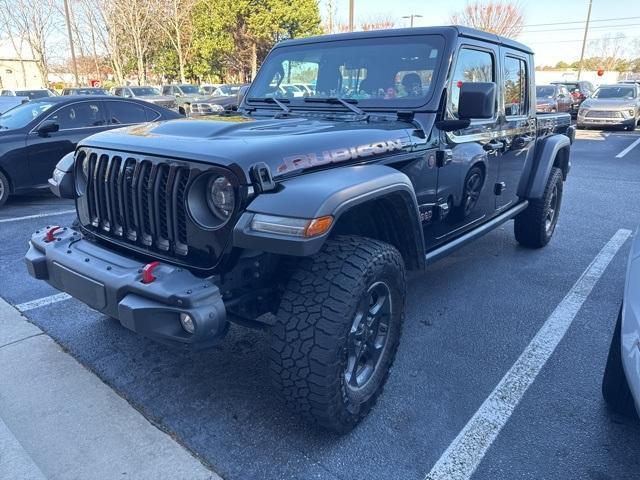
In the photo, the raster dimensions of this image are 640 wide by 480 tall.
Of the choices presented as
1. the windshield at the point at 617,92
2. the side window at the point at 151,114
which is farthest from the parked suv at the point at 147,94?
the windshield at the point at 617,92

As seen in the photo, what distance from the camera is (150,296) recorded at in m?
2.00

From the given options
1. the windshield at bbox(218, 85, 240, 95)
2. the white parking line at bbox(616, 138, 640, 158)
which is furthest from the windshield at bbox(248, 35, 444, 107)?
the windshield at bbox(218, 85, 240, 95)

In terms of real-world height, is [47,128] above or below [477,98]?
below

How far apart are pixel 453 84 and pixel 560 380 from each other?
6.46 feet

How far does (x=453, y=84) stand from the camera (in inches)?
126

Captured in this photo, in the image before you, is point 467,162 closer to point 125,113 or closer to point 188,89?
point 125,113

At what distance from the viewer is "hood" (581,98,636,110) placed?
17219mm

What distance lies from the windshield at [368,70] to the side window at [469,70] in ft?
0.63

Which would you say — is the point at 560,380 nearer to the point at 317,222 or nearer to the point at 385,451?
the point at 385,451

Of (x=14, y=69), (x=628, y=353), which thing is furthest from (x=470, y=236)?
(x=14, y=69)

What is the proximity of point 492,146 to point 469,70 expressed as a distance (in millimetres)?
653

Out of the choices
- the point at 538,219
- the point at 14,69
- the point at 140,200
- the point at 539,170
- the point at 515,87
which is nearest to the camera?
the point at 140,200

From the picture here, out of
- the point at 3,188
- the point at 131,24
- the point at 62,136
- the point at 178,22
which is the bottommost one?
the point at 3,188

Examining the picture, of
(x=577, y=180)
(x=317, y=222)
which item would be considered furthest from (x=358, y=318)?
(x=577, y=180)
